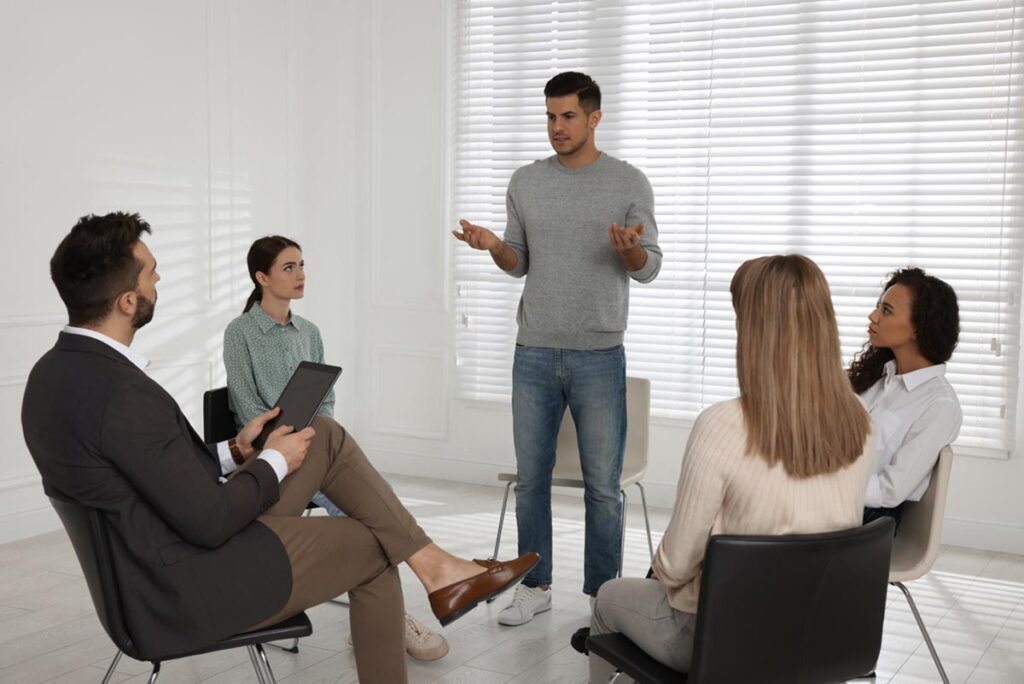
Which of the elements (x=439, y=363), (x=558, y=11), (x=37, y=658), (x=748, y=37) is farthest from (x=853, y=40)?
(x=37, y=658)

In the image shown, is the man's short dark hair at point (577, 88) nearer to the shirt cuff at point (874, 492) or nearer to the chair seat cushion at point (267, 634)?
the shirt cuff at point (874, 492)

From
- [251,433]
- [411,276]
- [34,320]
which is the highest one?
[411,276]

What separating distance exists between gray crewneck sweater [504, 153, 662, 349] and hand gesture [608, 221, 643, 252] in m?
0.21

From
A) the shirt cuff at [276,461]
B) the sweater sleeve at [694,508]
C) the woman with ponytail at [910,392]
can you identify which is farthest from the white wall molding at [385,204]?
the sweater sleeve at [694,508]

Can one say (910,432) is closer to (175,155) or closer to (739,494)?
(739,494)

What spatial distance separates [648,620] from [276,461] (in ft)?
2.95

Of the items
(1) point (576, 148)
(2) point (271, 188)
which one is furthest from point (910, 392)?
(2) point (271, 188)

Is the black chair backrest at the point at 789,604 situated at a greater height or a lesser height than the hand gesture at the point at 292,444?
lesser

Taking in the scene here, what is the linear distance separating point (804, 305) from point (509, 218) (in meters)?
1.91

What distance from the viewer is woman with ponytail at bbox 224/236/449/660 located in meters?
3.31

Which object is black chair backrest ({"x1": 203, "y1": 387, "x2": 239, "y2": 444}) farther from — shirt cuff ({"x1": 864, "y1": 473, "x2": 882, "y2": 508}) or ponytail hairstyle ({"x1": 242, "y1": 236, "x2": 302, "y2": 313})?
shirt cuff ({"x1": 864, "y1": 473, "x2": 882, "y2": 508})

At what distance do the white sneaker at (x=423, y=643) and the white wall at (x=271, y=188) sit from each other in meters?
1.98

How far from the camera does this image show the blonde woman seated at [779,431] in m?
1.88

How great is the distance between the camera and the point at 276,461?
7.73 feet
